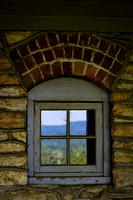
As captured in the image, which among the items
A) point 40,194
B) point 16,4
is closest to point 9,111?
point 40,194

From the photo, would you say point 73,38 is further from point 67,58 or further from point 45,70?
point 45,70

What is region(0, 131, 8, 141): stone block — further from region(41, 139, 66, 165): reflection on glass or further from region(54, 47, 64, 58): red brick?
region(41, 139, 66, 165): reflection on glass

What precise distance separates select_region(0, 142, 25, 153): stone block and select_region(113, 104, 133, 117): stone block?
3.20 feet

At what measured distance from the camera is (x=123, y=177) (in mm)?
1983

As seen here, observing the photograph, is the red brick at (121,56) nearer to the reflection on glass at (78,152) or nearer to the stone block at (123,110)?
the stone block at (123,110)

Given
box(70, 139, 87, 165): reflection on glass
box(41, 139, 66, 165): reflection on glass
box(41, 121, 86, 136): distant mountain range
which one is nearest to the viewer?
box(41, 121, 86, 136): distant mountain range

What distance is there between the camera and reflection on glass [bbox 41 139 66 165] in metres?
6.47

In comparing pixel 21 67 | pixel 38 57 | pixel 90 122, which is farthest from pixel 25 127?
pixel 90 122

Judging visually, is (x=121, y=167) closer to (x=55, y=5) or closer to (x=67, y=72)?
(x=67, y=72)

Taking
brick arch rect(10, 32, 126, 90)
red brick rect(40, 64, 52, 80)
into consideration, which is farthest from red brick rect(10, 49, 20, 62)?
red brick rect(40, 64, 52, 80)

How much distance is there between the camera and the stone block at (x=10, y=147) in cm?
195

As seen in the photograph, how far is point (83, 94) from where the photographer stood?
6.87 feet

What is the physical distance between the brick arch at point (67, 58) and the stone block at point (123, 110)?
21 cm

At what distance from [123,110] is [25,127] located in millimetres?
979
